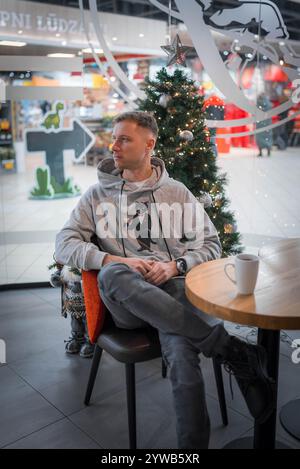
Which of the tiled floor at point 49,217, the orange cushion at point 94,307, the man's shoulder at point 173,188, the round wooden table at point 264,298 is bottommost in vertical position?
the tiled floor at point 49,217

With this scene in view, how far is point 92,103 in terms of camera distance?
4.67m

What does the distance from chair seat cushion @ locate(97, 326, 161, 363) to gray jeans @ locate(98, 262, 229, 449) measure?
0.06 meters

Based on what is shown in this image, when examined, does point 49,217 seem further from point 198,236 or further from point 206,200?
point 198,236

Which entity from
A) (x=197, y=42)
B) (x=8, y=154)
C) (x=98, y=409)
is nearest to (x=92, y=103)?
(x=8, y=154)

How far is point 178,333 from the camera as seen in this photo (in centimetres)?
168

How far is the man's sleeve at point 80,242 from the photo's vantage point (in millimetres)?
1973

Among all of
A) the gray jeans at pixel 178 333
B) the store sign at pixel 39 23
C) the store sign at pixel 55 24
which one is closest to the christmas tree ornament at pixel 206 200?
the gray jeans at pixel 178 333

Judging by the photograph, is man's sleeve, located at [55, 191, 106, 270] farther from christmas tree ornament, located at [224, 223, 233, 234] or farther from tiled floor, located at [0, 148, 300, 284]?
tiled floor, located at [0, 148, 300, 284]

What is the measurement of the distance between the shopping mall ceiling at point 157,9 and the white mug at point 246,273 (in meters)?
2.90

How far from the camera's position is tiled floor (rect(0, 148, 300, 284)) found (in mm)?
4090

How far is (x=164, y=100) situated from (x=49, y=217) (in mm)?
2794

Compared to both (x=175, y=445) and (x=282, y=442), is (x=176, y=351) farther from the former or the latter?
(x=282, y=442)

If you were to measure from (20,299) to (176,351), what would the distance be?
A: 7.27ft

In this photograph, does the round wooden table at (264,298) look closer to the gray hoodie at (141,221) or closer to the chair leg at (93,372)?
the gray hoodie at (141,221)
